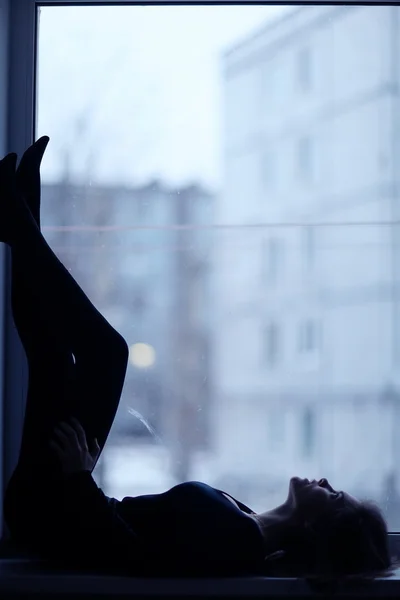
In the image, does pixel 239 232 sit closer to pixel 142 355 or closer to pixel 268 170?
pixel 268 170

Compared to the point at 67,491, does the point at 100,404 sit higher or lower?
higher

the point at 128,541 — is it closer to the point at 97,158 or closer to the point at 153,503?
the point at 153,503

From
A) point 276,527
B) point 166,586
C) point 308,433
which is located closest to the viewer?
point 166,586

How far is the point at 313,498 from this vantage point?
1384 millimetres

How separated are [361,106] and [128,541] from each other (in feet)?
3.73

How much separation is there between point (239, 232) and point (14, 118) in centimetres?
61

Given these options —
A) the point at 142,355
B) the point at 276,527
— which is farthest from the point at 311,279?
the point at 276,527

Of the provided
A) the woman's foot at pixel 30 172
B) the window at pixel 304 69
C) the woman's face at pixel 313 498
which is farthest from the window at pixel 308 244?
the woman's foot at pixel 30 172

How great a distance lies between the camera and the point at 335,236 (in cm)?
159

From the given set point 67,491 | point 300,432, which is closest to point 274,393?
point 300,432

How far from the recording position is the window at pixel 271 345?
158 cm

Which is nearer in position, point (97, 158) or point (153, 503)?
point (153, 503)

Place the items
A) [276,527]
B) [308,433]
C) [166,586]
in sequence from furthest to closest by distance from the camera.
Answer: [308,433] < [276,527] < [166,586]

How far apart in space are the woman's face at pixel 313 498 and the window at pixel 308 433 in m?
0.14
